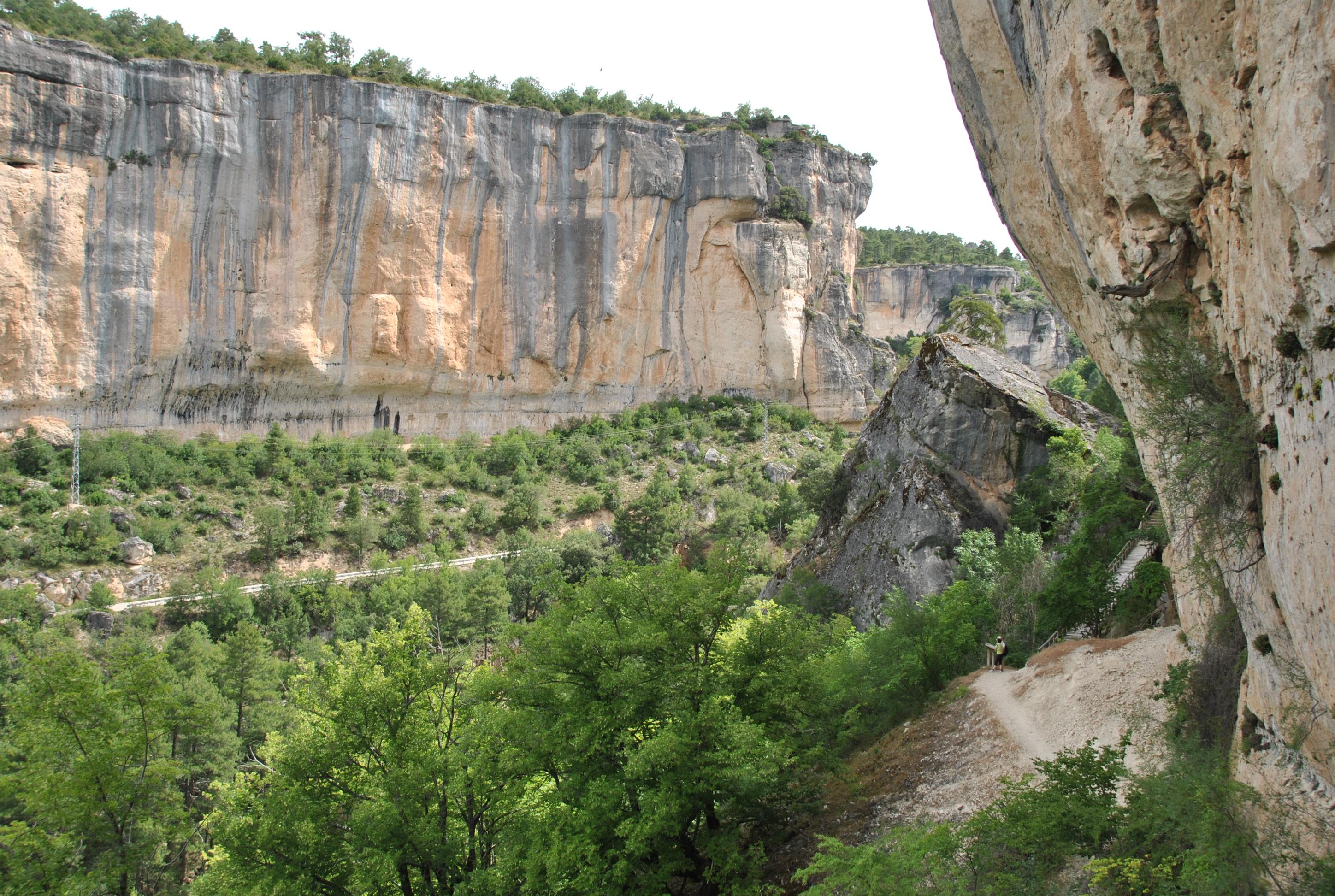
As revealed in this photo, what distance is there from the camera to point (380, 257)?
3756 centimetres

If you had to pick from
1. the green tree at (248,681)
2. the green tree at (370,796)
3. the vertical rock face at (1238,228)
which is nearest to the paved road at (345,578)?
the green tree at (248,681)

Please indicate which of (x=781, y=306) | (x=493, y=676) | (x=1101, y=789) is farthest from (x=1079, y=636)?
(x=781, y=306)

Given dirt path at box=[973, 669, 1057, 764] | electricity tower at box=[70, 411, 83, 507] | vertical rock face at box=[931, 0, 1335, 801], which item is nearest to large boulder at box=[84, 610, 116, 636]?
electricity tower at box=[70, 411, 83, 507]

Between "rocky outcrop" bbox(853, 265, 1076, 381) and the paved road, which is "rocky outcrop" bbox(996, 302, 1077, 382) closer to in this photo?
"rocky outcrop" bbox(853, 265, 1076, 381)

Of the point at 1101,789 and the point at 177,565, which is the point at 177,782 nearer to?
the point at 177,565

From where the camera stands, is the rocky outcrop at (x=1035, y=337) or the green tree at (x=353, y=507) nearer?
the green tree at (x=353, y=507)

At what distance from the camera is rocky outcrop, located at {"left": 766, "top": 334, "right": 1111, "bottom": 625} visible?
20453 millimetres

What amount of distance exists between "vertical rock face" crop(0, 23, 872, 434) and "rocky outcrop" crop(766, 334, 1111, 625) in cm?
2202

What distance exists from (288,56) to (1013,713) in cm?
3903

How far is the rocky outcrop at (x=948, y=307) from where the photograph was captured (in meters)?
63.0

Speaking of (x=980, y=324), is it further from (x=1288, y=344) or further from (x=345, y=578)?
(x=1288, y=344)

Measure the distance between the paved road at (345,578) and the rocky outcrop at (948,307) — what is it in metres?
38.7

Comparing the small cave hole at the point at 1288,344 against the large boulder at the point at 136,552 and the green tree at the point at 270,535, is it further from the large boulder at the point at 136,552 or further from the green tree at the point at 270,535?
the large boulder at the point at 136,552

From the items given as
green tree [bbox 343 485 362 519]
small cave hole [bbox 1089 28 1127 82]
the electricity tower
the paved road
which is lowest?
the paved road
